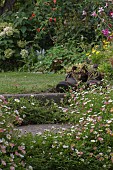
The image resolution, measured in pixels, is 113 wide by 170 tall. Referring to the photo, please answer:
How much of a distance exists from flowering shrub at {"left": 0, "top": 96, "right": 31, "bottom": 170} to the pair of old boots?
2963 mm

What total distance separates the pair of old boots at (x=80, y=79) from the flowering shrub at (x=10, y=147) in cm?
296

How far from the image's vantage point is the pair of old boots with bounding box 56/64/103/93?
704cm

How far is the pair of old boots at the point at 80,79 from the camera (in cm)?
704

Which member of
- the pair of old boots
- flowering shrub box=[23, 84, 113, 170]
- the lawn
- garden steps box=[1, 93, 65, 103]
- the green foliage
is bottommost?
flowering shrub box=[23, 84, 113, 170]

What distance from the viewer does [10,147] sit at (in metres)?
3.84

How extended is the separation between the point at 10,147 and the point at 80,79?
361cm

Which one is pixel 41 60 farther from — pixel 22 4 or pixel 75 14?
pixel 22 4

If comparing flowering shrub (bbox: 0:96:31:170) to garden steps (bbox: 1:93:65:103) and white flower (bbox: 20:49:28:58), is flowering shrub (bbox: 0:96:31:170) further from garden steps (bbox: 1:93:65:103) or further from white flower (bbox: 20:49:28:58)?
white flower (bbox: 20:49:28:58)

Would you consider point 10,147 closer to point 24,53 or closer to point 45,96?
point 45,96

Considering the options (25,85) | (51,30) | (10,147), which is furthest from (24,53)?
(10,147)

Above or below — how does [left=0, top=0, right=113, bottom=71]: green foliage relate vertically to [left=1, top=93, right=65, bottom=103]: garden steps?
above

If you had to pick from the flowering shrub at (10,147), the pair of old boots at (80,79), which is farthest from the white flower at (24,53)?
the flowering shrub at (10,147)

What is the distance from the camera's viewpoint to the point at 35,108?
5.94 metres

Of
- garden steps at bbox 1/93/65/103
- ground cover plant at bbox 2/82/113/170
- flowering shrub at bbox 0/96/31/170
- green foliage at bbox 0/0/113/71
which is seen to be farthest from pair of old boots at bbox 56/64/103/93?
green foliage at bbox 0/0/113/71
